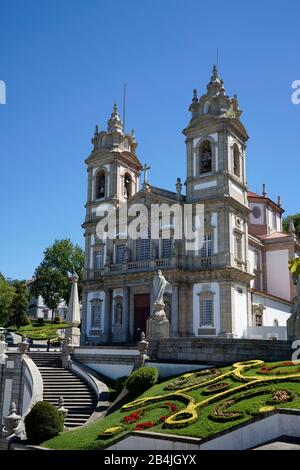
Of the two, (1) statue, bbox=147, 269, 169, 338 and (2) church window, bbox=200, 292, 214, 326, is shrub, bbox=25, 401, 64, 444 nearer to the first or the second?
(1) statue, bbox=147, 269, 169, 338

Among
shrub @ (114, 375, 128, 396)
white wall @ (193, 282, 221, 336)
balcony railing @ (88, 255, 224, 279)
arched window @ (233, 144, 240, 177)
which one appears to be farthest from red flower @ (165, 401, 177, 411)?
arched window @ (233, 144, 240, 177)

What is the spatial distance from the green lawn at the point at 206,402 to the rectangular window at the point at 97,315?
19.3 meters

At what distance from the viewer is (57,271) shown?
211 ft

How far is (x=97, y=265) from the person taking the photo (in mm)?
39969

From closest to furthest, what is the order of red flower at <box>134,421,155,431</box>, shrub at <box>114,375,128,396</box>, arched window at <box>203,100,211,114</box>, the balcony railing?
red flower at <box>134,421,155,431</box> → shrub at <box>114,375,128,396</box> → the balcony railing → arched window at <box>203,100,211,114</box>

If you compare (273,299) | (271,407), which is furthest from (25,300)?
(271,407)

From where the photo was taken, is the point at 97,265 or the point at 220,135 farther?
the point at 97,265

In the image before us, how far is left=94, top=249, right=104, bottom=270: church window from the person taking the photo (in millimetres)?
39784

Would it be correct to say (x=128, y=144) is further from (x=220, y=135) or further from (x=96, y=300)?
(x=96, y=300)

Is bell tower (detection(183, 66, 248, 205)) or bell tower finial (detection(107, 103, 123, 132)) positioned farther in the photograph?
bell tower finial (detection(107, 103, 123, 132))

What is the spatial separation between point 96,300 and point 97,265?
2.77 meters

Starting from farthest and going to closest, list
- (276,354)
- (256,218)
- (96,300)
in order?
(256,218) → (96,300) → (276,354)

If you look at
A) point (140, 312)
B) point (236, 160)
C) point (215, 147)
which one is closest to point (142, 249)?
point (140, 312)

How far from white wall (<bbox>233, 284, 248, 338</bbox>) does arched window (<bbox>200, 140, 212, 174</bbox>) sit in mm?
8559
